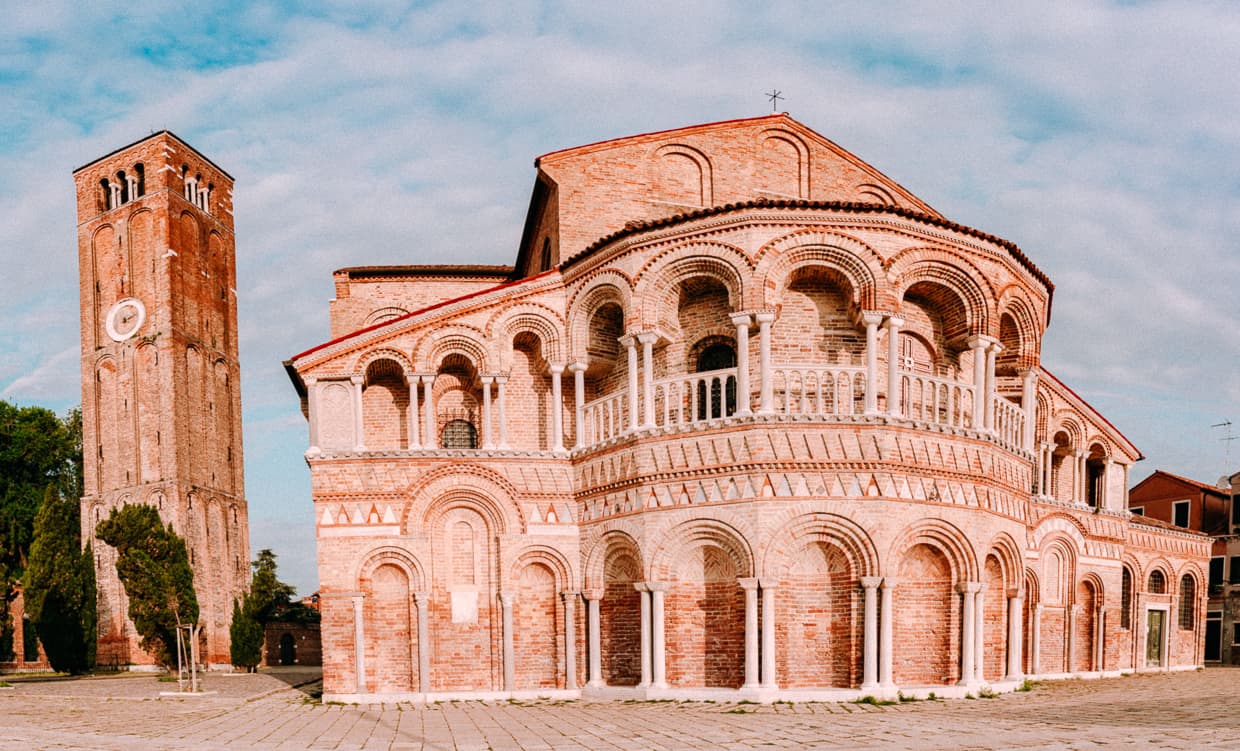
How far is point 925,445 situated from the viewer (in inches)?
584

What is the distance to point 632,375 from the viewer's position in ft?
52.1

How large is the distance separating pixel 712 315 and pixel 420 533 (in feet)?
20.9

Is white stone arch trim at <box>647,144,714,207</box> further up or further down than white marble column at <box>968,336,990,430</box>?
further up

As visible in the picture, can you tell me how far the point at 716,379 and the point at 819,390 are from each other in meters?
2.56

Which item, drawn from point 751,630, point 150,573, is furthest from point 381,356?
point 150,573

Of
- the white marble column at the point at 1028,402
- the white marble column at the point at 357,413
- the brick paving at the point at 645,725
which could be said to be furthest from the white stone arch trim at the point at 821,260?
the white marble column at the point at 357,413

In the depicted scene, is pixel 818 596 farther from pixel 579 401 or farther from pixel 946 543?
pixel 579 401

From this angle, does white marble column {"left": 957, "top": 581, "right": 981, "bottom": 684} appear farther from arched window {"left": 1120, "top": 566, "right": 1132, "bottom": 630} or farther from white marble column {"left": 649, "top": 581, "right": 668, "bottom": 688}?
arched window {"left": 1120, "top": 566, "right": 1132, "bottom": 630}

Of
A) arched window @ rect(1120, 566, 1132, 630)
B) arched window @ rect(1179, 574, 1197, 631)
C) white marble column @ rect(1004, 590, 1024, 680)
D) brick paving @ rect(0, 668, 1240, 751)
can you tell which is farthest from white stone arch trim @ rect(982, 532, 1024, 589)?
arched window @ rect(1179, 574, 1197, 631)

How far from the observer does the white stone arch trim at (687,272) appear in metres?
15.2

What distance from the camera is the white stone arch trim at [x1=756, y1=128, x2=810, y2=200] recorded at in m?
20.2

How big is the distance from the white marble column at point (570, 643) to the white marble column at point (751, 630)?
136 inches

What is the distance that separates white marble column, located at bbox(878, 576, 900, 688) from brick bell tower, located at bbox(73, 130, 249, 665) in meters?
33.3

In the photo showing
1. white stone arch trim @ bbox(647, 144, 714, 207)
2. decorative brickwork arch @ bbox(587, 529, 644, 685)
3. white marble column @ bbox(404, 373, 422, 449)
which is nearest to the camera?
decorative brickwork arch @ bbox(587, 529, 644, 685)
